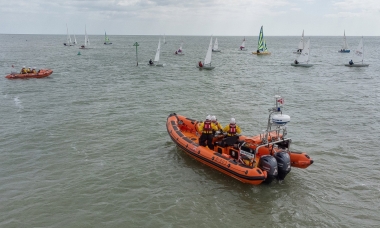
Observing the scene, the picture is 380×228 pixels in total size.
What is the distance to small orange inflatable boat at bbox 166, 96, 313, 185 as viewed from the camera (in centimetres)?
906

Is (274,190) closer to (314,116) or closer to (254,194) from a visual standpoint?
(254,194)

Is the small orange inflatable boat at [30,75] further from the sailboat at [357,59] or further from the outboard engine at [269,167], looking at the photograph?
the sailboat at [357,59]

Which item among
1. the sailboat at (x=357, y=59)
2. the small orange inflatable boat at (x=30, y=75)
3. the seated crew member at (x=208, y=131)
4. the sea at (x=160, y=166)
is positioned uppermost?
the sailboat at (x=357, y=59)

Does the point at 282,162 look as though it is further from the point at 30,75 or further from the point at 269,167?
the point at 30,75

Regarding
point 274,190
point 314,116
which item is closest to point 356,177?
point 274,190

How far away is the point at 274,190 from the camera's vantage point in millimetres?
9289

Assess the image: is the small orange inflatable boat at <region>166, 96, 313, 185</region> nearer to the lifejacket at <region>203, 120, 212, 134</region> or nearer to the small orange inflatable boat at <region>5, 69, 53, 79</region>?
the lifejacket at <region>203, 120, 212, 134</region>

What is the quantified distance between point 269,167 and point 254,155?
0.63 metres

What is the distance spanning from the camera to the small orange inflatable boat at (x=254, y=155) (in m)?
9.06

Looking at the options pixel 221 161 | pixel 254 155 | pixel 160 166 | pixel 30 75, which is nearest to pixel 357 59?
pixel 254 155

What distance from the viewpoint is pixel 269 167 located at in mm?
9016

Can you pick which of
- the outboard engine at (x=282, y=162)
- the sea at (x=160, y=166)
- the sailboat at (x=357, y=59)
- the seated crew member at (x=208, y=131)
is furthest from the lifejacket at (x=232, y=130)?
the sailboat at (x=357, y=59)

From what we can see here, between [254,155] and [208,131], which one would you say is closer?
[254,155]

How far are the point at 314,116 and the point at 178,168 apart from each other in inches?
401
